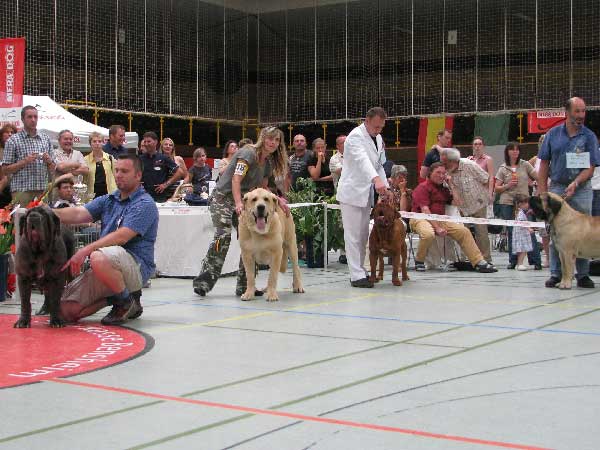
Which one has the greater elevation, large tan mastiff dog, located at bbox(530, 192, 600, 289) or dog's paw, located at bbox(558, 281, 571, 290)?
large tan mastiff dog, located at bbox(530, 192, 600, 289)

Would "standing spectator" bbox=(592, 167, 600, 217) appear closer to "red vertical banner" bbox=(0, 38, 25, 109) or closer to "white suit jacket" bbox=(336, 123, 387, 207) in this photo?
"white suit jacket" bbox=(336, 123, 387, 207)

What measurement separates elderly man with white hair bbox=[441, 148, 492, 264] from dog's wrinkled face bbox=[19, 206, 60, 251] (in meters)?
6.19

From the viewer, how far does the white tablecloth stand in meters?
8.97

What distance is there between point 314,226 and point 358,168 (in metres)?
2.55

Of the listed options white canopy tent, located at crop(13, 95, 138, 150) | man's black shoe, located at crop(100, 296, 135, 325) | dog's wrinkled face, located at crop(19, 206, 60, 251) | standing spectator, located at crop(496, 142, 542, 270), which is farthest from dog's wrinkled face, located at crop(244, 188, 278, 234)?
white canopy tent, located at crop(13, 95, 138, 150)

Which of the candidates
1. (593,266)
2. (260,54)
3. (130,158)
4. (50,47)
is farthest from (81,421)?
(260,54)

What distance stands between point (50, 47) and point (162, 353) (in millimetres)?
13521

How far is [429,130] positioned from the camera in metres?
19.3

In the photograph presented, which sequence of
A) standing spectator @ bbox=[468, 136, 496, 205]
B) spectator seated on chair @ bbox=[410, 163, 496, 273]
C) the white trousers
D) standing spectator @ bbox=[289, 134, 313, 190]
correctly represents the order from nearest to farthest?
the white trousers, spectator seated on chair @ bbox=[410, 163, 496, 273], standing spectator @ bbox=[468, 136, 496, 205], standing spectator @ bbox=[289, 134, 313, 190]

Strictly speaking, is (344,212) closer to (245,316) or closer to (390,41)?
(245,316)

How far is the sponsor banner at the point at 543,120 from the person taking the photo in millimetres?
17984

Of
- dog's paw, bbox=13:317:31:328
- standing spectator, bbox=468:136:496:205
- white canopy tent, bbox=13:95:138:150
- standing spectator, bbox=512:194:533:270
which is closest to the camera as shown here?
dog's paw, bbox=13:317:31:328

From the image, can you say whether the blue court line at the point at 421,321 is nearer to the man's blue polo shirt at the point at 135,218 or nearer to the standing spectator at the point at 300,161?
the man's blue polo shirt at the point at 135,218

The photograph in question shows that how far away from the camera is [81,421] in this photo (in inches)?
116
